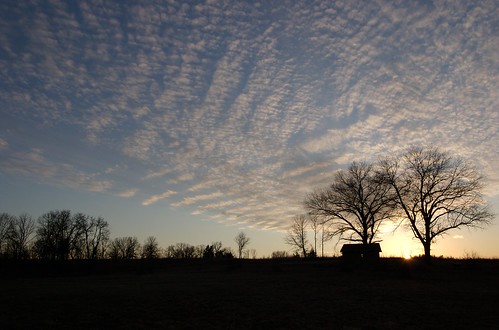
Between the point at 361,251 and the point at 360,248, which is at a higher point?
the point at 360,248

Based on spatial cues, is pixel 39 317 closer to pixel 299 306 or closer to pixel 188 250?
pixel 299 306

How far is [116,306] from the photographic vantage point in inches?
655

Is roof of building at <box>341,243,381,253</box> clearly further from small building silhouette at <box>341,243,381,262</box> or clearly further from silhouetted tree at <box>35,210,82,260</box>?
silhouetted tree at <box>35,210,82,260</box>

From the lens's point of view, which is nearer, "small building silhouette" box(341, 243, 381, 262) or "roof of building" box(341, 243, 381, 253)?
"small building silhouette" box(341, 243, 381, 262)

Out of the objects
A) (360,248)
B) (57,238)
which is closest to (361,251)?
(360,248)

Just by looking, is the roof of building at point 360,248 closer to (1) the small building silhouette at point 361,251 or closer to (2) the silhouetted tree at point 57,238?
(1) the small building silhouette at point 361,251

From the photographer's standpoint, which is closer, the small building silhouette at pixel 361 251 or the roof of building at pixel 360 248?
the small building silhouette at pixel 361 251

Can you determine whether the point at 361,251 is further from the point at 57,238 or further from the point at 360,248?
the point at 57,238

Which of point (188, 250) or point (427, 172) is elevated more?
point (427, 172)

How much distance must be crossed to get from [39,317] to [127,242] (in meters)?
124

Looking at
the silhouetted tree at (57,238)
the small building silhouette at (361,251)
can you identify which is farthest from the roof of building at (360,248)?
the silhouetted tree at (57,238)

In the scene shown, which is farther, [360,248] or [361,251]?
[360,248]

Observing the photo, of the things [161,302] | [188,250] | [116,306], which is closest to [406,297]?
[161,302]

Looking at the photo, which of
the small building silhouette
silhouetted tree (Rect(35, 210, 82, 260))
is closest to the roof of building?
the small building silhouette
